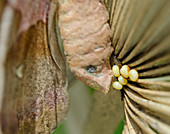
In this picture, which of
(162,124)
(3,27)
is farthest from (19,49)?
(162,124)

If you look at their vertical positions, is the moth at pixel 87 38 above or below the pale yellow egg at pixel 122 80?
above

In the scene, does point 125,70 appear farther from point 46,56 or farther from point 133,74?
point 46,56

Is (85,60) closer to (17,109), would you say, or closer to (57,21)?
(57,21)

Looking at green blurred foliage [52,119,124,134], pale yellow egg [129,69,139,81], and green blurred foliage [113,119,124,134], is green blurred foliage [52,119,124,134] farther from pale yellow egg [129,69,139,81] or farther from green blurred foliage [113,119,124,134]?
pale yellow egg [129,69,139,81]

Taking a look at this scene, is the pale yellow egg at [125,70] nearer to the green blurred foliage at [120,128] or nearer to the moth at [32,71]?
the moth at [32,71]

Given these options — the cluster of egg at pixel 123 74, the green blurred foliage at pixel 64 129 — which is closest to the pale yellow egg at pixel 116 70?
the cluster of egg at pixel 123 74
